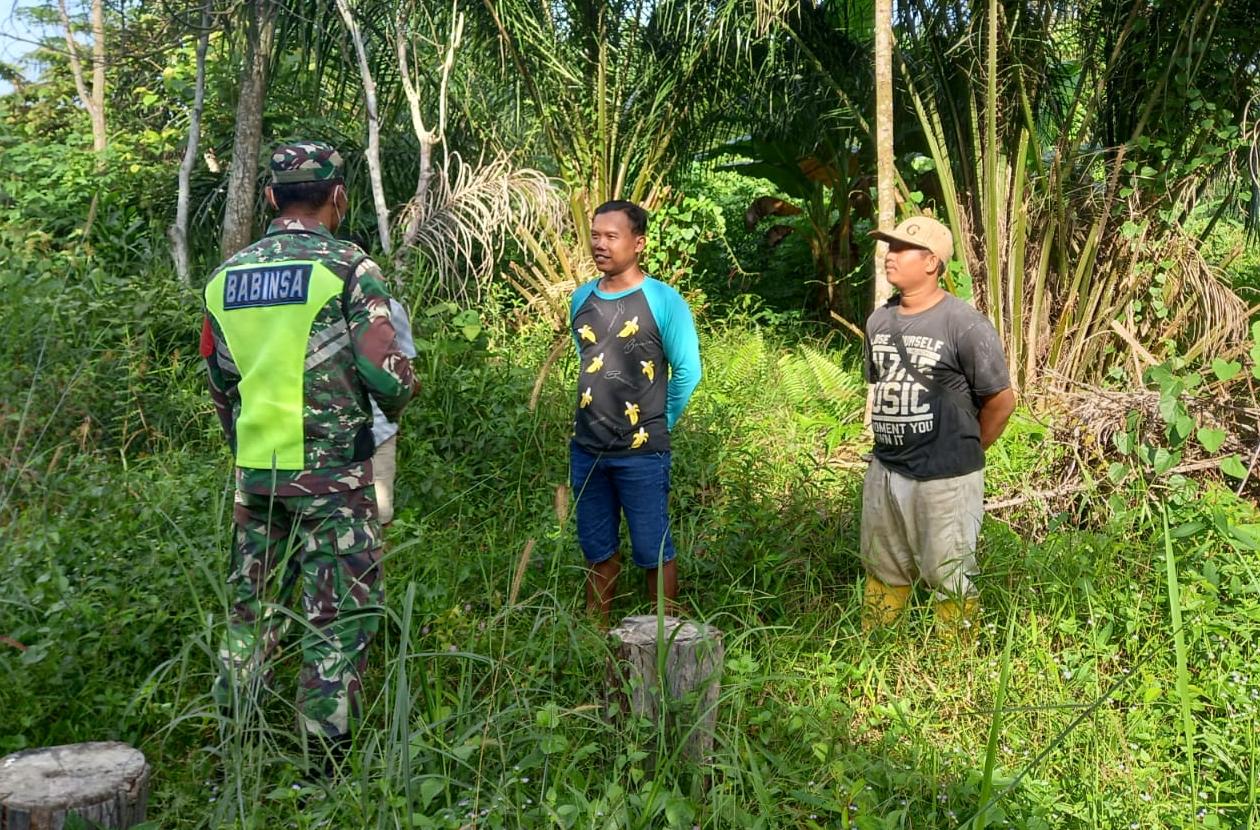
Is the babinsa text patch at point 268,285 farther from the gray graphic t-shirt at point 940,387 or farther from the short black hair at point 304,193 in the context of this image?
the gray graphic t-shirt at point 940,387

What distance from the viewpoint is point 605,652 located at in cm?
318

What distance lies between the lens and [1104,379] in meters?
6.64

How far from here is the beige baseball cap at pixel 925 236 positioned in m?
3.67

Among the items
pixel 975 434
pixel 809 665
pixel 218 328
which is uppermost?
pixel 218 328

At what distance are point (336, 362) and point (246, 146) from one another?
5.30 meters

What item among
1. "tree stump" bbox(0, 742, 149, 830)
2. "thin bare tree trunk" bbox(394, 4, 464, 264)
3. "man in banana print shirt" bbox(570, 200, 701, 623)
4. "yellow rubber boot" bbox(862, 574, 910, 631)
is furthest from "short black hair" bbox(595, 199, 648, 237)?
"thin bare tree trunk" bbox(394, 4, 464, 264)

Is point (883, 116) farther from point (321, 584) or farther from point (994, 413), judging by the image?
point (321, 584)

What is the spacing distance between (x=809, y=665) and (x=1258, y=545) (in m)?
1.87

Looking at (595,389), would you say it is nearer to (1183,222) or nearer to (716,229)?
(1183,222)

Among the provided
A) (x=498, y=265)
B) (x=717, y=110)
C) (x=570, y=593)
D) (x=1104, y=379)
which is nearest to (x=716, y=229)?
(x=717, y=110)

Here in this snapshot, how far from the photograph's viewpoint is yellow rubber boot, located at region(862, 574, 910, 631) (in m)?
3.90

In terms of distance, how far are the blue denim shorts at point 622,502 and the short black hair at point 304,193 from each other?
135cm

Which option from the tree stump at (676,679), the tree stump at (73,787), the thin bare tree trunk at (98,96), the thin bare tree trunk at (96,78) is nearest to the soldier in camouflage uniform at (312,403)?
the tree stump at (73,787)

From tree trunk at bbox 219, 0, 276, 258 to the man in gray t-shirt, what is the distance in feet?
17.6
